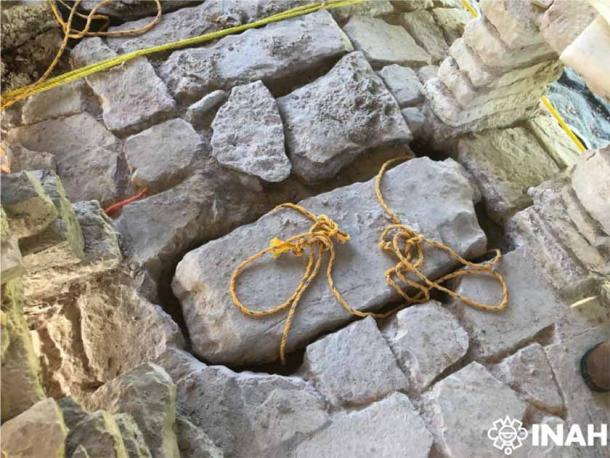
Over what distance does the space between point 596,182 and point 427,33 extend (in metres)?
1.49

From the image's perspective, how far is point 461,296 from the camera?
7.72 ft

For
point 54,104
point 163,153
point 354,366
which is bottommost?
point 354,366

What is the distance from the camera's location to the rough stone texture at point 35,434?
158cm

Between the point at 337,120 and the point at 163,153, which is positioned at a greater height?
the point at 163,153

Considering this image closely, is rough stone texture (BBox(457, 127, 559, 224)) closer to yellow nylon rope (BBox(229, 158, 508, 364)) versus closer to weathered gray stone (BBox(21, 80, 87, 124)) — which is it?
yellow nylon rope (BBox(229, 158, 508, 364))

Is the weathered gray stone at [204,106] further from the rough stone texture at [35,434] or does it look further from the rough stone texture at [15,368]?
the rough stone texture at [35,434]

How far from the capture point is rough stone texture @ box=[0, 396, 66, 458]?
158 centimetres

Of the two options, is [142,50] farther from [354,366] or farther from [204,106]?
[354,366]

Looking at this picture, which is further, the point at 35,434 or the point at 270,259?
the point at 270,259

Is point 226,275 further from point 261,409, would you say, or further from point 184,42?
point 184,42

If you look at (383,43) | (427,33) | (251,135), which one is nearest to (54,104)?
(251,135)

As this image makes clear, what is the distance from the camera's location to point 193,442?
6.42ft

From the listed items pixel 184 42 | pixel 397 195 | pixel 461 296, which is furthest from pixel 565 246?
pixel 184 42

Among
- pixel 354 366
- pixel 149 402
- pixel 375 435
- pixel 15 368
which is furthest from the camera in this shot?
pixel 354 366
